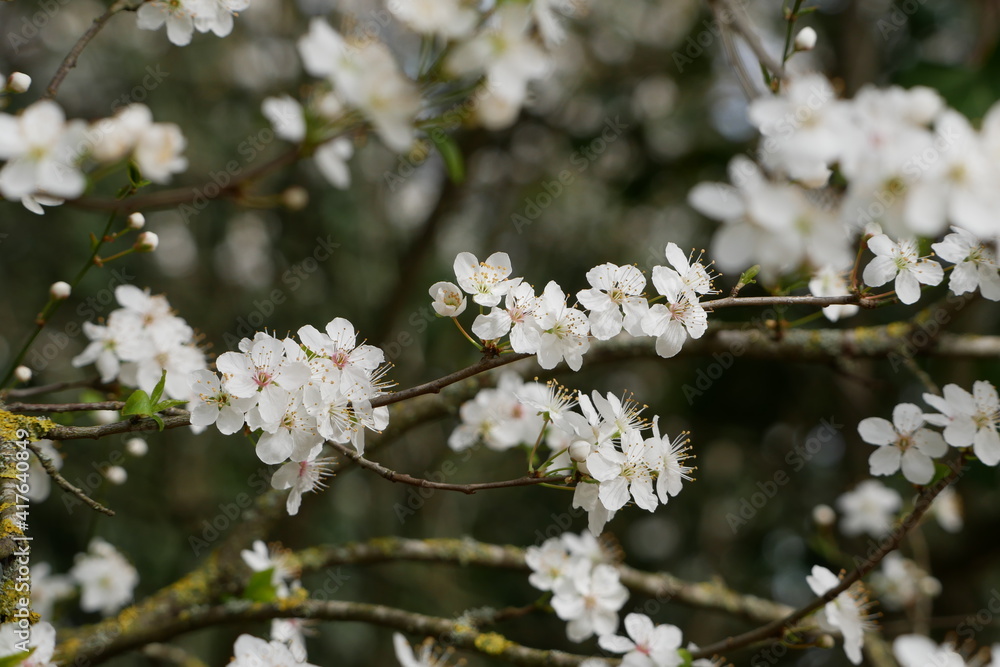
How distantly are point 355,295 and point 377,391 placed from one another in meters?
3.08

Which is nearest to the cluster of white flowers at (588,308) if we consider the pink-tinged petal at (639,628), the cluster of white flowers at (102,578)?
the pink-tinged petal at (639,628)

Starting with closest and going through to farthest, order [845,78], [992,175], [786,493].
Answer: [992,175], [845,78], [786,493]

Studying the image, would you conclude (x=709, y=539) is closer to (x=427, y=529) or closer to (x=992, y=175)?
(x=427, y=529)

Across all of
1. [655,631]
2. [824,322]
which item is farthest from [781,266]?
[824,322]

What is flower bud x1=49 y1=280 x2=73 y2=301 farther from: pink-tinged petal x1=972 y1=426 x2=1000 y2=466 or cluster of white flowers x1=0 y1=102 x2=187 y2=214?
pink-tinged petal x1=972 y1=426 x2=1000 y2=466

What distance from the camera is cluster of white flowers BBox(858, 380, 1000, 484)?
1268 mm

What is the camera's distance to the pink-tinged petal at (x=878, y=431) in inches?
53.3

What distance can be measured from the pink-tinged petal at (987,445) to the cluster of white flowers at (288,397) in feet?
3.13

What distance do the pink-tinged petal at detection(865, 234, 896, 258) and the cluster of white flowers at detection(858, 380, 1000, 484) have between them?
0.27m

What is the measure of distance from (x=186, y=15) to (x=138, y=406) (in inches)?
26.9

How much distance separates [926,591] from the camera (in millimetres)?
2414

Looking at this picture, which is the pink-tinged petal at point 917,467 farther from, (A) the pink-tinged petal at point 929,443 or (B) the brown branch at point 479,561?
(B) the brown branch at point 479,561

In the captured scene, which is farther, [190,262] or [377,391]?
[190,262]

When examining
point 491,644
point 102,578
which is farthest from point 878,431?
point 102,578
